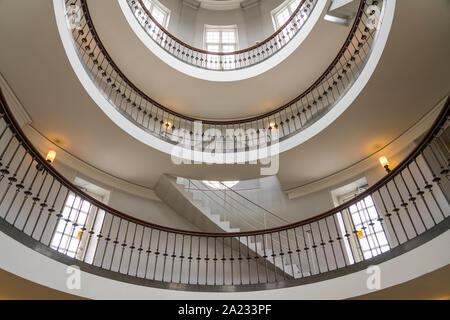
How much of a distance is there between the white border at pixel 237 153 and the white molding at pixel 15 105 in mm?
1358

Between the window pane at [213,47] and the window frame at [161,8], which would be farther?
the window pane at [213,47]

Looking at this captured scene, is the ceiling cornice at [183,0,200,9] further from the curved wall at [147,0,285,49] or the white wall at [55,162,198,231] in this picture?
the white wall at [55,162,198,231]

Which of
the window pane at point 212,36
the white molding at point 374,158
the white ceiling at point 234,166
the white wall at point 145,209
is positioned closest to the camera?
the white ceiling at point 234,166

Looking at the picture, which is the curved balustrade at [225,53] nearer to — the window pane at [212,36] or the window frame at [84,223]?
the window pane at [212,36]

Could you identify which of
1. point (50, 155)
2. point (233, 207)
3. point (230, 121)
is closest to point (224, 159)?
point (230, 121)

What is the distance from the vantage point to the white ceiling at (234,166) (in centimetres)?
457

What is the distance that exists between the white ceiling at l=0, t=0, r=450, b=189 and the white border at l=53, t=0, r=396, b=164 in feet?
0.36

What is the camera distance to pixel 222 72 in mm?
8688

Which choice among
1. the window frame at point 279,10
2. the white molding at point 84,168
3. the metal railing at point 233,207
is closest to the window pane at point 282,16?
the window frame at point 279,10

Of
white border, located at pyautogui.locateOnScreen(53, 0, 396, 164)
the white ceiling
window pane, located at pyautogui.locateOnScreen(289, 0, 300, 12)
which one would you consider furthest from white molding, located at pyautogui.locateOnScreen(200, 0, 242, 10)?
the white ceiling

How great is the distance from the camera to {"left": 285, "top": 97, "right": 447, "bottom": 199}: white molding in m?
5.99

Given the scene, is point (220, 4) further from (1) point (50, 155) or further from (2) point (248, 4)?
(1) point (50, 155)

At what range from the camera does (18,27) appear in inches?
179
